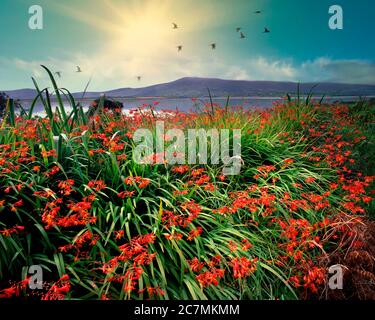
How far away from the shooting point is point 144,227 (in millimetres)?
2631

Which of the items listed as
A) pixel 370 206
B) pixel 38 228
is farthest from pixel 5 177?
pixel 370 206

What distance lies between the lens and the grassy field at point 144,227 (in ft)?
7.43

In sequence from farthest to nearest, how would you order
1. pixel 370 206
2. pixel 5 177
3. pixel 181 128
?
Result: 1. pixel 181 128
2. pixel 370 206
3. pixel 5 177

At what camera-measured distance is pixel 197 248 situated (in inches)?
94.9

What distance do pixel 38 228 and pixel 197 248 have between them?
1099mm

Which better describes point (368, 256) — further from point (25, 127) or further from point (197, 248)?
point (25, 127)
